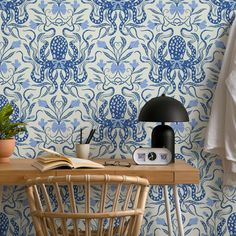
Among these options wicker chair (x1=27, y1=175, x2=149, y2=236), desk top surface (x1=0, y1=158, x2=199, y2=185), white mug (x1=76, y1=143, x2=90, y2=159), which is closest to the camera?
wicker chair (x1=27, y1=175, x2=149, y2=236)

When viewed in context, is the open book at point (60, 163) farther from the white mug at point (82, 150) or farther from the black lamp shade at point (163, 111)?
the black lamp shade at point (163, 111)

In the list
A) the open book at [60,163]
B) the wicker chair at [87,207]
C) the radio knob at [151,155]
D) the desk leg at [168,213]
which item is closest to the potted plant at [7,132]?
the open book at [60,163]

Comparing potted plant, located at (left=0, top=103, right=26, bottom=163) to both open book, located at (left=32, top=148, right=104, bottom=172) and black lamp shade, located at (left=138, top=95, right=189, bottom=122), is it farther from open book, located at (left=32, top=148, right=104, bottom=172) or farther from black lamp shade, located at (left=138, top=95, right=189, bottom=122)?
black lamp shade, located at (left=138, top=95, right=189, bottom=122)

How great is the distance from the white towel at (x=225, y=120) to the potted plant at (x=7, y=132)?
1049 mm

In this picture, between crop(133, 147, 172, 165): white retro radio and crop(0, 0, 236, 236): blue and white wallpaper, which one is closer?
crop(133, 147, 172, 165): white retro radio

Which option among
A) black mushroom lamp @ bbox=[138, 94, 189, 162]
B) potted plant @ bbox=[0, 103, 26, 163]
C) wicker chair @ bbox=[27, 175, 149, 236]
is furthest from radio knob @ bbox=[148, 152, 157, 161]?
potted plant @ bbox=[0, 103, 26, 163]

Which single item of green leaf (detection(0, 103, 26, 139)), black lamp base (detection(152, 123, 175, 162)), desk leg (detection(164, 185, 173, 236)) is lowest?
desk leg (detection(164, 185, 173, 236))

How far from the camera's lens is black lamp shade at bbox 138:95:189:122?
9.12ft

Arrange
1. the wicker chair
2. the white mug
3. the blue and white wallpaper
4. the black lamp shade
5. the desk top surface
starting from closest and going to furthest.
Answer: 1. the wicker chair
2. the desk top surface
3. the black lamp shade
4. the white mug
5. the blue and white wallpaper

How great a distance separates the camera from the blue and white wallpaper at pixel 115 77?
3.08 m

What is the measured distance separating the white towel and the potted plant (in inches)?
41.3

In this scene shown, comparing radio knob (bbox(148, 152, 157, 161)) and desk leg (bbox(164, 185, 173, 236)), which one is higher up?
radio knob (bbox(148, 152, 157, 161))

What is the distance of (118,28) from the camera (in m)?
3.10

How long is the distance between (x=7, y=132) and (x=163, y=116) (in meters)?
0.83
